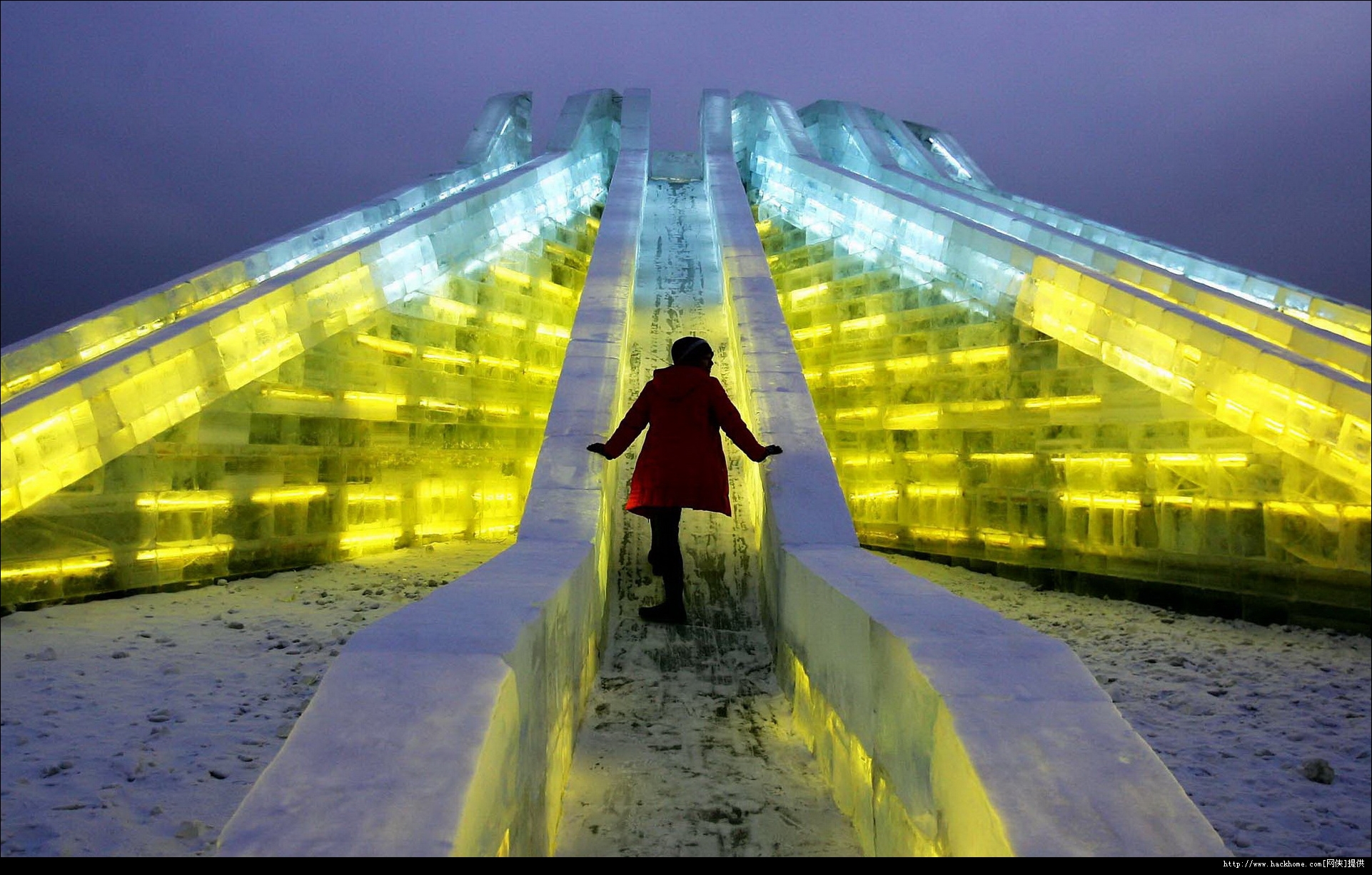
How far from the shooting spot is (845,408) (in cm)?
693

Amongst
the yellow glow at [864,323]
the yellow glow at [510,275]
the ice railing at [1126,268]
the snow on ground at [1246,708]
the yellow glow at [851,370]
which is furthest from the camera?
the yellow glow at [510,275]

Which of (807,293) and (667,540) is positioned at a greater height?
(807,293)

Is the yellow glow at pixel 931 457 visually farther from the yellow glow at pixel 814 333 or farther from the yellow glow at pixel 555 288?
the yellow glow at pixel 555 288

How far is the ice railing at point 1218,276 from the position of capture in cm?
650

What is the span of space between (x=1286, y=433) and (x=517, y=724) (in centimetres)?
435

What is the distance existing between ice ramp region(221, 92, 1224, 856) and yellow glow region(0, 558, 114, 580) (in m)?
2.66

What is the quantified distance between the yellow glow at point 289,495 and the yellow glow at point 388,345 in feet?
3.93

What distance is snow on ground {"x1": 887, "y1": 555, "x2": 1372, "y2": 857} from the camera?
97.7 inches

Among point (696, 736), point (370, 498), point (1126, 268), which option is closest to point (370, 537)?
point (370, 498)

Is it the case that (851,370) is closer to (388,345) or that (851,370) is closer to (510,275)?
(510,275)

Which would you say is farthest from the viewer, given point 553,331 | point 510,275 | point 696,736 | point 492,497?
point 553,331

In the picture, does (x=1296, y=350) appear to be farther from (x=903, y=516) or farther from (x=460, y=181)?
(x=460, y=181)

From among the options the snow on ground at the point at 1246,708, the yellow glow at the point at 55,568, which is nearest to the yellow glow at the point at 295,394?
the yellow glow at the point at 55,568

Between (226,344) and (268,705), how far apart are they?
2772 mm
